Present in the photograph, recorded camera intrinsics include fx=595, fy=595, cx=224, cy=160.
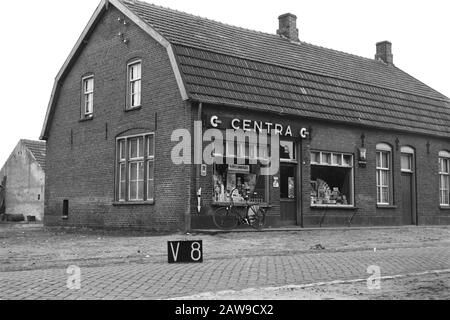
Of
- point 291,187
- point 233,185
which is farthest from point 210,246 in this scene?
point 291,187

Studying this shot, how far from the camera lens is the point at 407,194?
80.7 feet

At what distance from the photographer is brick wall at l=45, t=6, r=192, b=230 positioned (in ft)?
62.0

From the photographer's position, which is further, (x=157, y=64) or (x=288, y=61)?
(x=288, y=61)

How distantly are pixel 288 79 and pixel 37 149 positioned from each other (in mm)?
21512

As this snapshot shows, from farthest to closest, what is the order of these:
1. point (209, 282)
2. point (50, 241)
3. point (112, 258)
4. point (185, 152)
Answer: point (185, 152) < point (50, 241) < point (112, 258) < point (209, 282)

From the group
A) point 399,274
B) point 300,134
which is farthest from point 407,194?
point 399,274

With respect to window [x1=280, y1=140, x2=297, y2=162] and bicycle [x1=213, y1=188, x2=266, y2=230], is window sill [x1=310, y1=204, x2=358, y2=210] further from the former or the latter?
bicycle [x1=213, y1=188, x2=266, y2=230]

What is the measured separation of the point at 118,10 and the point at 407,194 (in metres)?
13.6

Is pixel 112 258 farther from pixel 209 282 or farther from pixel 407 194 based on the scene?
pixel 407 194

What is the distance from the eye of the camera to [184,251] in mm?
10328

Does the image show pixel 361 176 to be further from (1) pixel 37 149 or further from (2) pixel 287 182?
(1) pixel 37 149

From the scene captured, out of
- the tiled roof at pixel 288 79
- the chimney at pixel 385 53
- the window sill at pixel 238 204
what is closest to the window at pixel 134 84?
the tiled roof at pixel 288 79

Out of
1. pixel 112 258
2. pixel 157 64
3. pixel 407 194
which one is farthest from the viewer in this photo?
pixel 407 194

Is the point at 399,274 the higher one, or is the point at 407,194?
the point at 407,194
